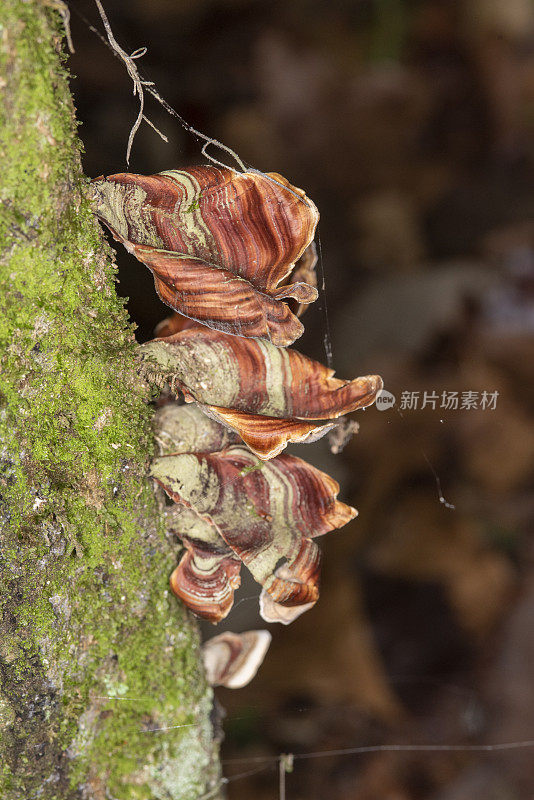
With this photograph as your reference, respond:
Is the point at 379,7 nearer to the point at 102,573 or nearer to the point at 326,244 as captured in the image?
the point at 326,244

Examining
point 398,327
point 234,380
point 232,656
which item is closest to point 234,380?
point 234,380

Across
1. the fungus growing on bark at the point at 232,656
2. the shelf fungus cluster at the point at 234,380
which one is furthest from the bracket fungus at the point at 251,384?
the fungus growing on bark at the point at 232,656

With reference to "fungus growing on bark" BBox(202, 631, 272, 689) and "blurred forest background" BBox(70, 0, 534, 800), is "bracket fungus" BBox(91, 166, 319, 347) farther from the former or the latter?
"fungus growing on bark" BBox(202, 631, 272, 689)

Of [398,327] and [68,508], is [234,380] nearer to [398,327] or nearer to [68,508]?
[68,508]

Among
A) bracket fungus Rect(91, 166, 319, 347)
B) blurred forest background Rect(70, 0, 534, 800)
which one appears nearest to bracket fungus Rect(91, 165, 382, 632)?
bracket fungus Rect(91, 166, 319, 347)

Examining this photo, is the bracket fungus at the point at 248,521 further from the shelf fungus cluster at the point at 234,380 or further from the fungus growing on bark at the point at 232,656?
the fungus growing on bark at the point at 232,656

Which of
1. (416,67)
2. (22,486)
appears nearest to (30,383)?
(22,486)
